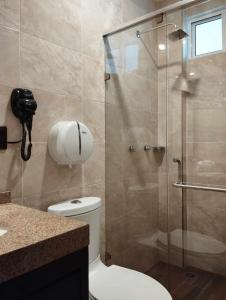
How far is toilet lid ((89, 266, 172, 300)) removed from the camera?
A: 1.30 m

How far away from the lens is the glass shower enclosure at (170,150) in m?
2.02

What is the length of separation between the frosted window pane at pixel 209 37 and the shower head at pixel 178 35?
13cm

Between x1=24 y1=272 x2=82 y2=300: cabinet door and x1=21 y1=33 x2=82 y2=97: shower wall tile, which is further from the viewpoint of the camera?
x1=21 y1=33 x2=82 y2=97: shower wall tile

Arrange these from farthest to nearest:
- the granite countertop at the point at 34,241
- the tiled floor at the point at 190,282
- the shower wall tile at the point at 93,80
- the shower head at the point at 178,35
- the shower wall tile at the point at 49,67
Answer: the shower head at the point at 178,35 < the tiled floor at the point at 190,282 < the shower wall tile at the point at 93,80 < the shower wall tile at the point at 49,67 < the granite countertop at the point at 34,241

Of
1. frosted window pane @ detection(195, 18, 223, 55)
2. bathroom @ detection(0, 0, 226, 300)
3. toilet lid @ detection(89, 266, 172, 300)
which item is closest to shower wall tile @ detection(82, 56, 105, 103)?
bathroom @ detection(0, 0, 226, 300)

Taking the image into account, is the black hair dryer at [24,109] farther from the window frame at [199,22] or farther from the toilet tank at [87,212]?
the window frame at [199,22]

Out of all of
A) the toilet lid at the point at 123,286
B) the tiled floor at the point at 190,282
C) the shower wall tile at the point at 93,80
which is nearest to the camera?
the toilet lid at the point at 123,286

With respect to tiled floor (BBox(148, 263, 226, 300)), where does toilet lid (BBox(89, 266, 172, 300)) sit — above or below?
above

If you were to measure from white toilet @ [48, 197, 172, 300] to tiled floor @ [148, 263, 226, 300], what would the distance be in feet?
2.29

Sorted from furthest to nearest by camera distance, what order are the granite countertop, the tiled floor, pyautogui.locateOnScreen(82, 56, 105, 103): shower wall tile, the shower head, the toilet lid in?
the shower head, the tiled floor, pyautogui.locateOnScreen(82, 56, 105, 103): shower wall tile, the toilet lid, the granite countertop

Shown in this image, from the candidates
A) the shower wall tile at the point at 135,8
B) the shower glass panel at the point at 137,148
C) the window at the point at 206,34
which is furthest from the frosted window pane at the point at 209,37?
the shower wall tile at the point at 135,8

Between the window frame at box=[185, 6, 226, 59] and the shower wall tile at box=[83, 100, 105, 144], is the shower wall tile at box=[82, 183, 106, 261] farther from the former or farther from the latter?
the window frame at box=[185, 6, 226, 59]

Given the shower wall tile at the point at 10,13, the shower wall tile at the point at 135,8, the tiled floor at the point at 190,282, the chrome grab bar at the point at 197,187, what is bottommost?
the tiled floor at the point at 190,282

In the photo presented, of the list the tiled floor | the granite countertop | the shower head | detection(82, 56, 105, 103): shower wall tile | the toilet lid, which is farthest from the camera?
the shower head
